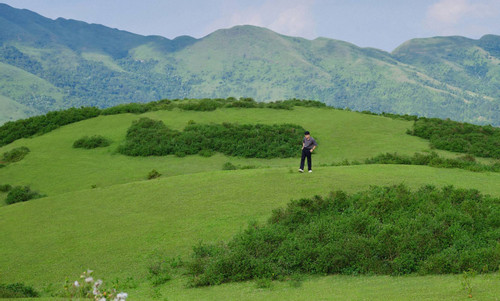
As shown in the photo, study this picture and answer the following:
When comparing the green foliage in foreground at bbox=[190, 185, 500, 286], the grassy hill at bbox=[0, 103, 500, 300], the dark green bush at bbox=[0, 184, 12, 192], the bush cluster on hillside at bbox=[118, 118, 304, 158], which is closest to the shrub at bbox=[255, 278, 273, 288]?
the grassy hill at bbox=[0, 103, 500, 300]

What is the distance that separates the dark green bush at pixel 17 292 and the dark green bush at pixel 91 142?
2220 cm

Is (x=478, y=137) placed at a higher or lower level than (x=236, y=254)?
higher

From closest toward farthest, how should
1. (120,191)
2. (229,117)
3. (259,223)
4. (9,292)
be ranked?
→ (9,292) → (259,223) → (120,191) → (229,117)

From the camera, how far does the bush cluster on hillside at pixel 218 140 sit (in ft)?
97.8

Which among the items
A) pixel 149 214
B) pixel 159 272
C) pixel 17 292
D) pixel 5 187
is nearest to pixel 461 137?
pixel 149 214

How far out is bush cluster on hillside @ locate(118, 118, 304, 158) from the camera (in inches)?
1173

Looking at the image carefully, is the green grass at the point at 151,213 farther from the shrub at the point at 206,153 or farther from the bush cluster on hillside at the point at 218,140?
the bush cluster on hillside at the point at 218,140

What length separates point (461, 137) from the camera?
31266 mm

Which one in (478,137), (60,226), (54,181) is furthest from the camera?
(478,137)

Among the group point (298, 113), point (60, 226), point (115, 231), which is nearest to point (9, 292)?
point (115, 231)

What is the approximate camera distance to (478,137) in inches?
1227

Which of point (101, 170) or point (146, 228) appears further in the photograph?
point (101, 170)

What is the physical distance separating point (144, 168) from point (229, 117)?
1253cm

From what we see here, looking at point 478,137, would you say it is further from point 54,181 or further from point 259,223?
point 54,181
